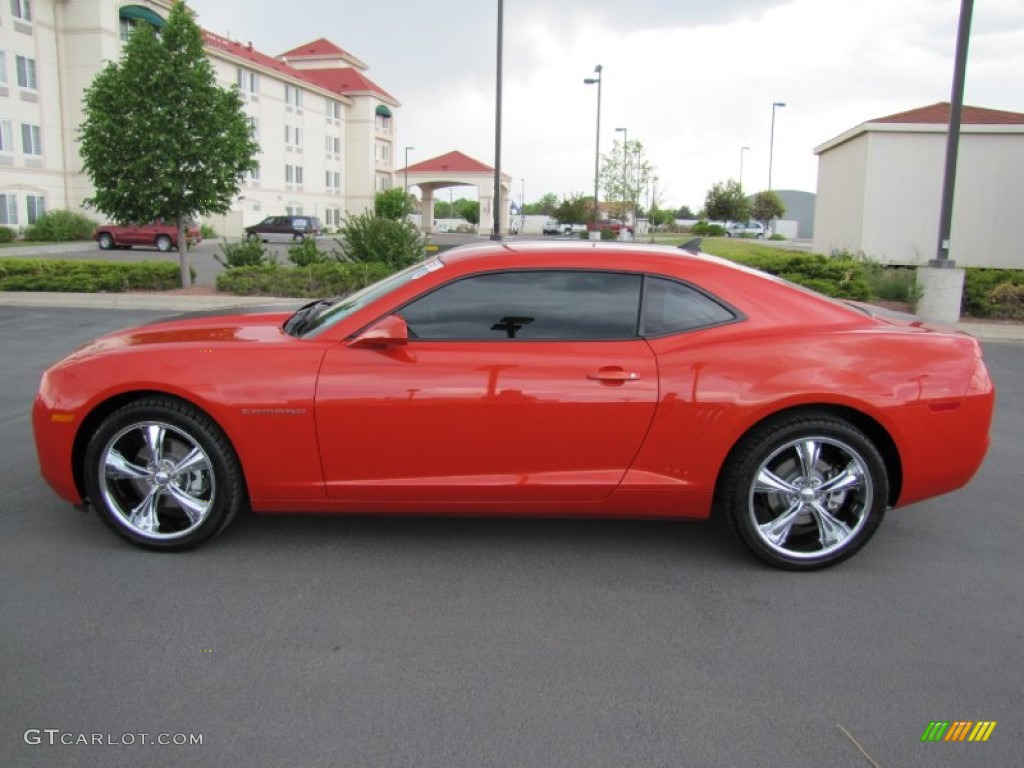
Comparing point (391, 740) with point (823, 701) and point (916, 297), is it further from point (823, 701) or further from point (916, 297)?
point (916, 297)

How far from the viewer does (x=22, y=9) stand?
123 ft

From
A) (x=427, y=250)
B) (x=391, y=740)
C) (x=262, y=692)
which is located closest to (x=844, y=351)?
(x=391, y=740)

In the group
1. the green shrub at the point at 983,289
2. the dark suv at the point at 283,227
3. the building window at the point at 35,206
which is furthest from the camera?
the dark suv at the point at 283,227

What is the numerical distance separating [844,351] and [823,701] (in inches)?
68.2

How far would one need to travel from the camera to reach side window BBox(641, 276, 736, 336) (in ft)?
13.7

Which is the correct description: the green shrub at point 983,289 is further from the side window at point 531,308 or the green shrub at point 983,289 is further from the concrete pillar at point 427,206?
the concrete pillar at point 427,206

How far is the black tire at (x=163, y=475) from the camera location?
13.5 feet

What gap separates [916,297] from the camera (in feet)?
49.3

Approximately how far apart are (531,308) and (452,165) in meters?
76.6

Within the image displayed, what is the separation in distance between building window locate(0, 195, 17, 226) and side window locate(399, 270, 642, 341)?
130ft

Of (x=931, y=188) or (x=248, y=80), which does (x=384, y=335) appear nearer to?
(x=931, y=188)

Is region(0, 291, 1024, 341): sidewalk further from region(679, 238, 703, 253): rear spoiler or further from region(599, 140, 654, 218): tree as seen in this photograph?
region(599, 140, 654, 218): tree

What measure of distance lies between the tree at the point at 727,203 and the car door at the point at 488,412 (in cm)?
7212

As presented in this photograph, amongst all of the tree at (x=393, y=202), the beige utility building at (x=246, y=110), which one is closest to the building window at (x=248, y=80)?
the beige utility building at (x=246, y=110)
